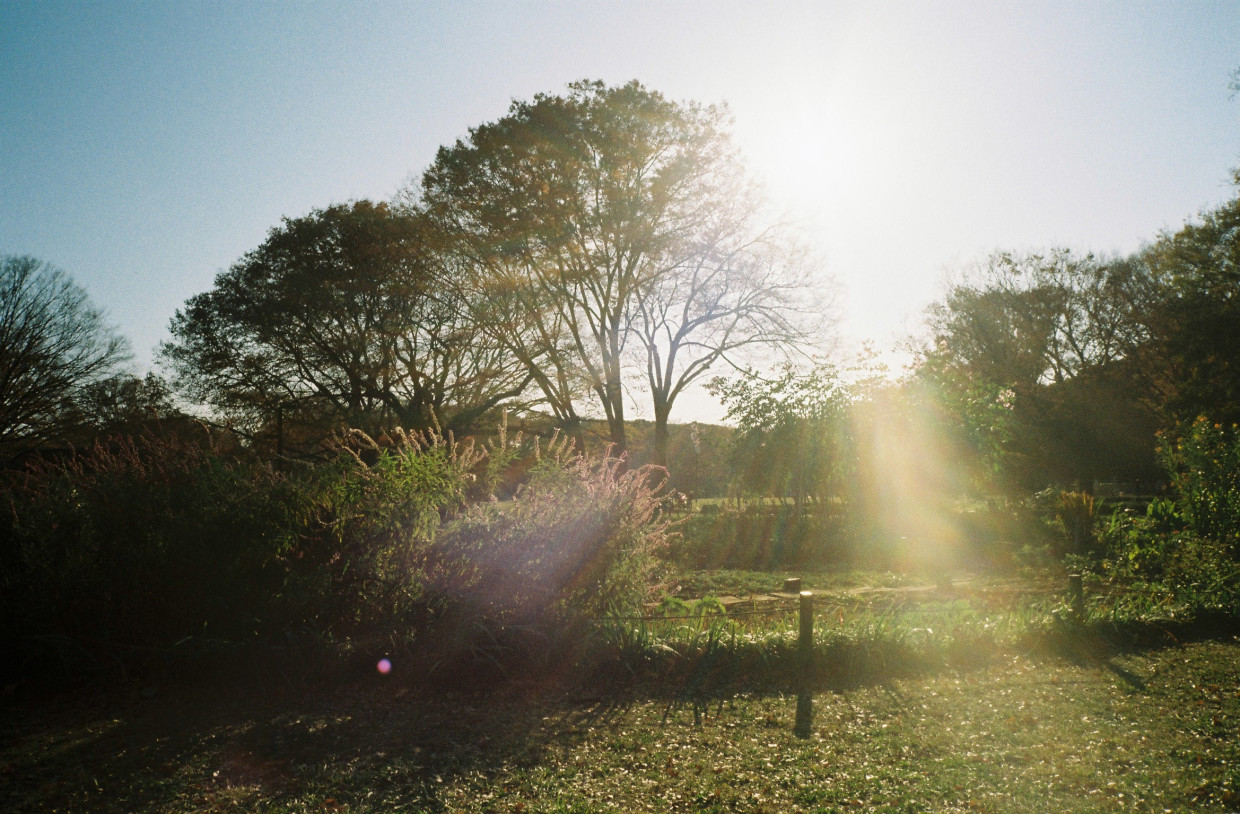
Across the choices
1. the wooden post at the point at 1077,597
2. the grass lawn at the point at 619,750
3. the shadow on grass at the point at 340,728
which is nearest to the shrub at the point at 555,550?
the shadow on grass at the point at 340,728

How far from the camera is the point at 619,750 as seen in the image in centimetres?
406

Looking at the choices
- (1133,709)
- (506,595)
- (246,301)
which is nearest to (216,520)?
(506,595)

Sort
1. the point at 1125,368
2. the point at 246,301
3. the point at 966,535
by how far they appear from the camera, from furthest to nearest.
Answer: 1. the point at 1125,368
2. the point at 246,301
3. the point at 966,535

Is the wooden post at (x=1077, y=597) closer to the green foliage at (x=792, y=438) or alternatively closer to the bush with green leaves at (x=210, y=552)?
the bush with green leaves at (x=210, y=552)

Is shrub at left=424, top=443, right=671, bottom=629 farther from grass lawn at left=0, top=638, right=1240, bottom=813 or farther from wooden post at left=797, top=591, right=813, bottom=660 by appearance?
wooden post at left=797, top=591, right=813, bottom=660

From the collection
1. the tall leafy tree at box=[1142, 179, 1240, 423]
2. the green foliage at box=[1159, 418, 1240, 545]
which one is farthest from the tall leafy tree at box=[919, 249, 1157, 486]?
the green foliage at box=[1159, 418, 1240, 545]

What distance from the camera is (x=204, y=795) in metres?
3.33

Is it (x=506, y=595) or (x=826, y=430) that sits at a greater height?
(x=826, y=430)

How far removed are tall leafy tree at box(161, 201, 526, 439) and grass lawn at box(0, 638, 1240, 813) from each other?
1902 centimetres

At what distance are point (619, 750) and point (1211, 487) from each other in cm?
874

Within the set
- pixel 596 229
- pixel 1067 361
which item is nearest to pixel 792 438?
pixel 596 229

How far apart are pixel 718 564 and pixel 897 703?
9217 mm

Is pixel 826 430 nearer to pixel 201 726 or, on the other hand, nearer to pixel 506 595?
pixel 506 595

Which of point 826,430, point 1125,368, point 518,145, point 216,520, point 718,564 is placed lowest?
point 718,564
